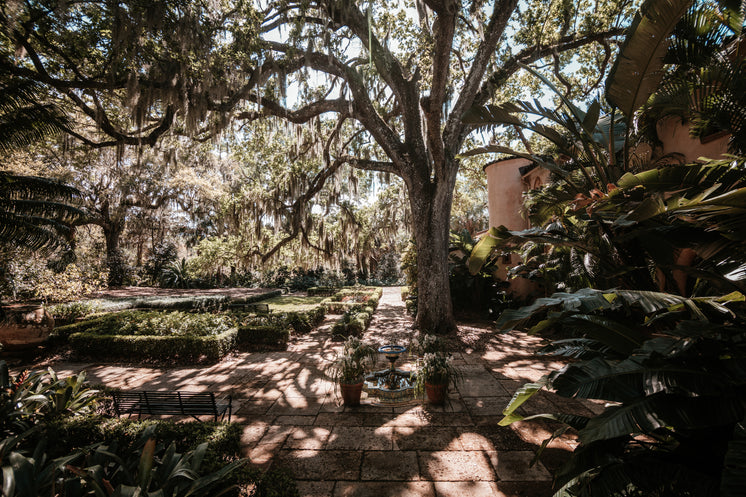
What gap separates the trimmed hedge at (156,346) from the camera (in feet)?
27.2

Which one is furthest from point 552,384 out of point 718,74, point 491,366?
point 491,366

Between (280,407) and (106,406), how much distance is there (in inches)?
106

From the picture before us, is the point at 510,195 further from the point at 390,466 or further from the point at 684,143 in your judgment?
the point at 390,466

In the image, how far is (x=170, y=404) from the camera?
4641 millimetres

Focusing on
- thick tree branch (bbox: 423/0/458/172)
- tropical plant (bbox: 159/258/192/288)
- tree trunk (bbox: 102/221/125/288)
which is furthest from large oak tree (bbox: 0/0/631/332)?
tropical plant (bbox: 159/258/192/288)

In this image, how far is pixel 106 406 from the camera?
510 cm

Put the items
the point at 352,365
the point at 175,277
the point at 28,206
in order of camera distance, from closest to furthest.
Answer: the point at 352,365
the point at 28,206
the point at 175,277

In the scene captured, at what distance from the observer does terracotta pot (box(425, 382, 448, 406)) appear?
5.25 m

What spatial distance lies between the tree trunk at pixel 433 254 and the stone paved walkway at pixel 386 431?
5.93 ft

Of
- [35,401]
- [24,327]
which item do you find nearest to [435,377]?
[35,401]

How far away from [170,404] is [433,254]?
22.8 ft

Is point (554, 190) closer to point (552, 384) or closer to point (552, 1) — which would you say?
point (552, 384)

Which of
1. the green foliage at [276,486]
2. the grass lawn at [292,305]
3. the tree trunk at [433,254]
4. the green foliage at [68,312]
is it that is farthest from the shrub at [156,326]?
the green foliage at [276,486]

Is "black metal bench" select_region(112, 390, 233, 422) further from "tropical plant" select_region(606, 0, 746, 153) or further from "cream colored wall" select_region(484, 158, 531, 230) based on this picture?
"cream colored wall" select_region(484, 158, 531, 230)
